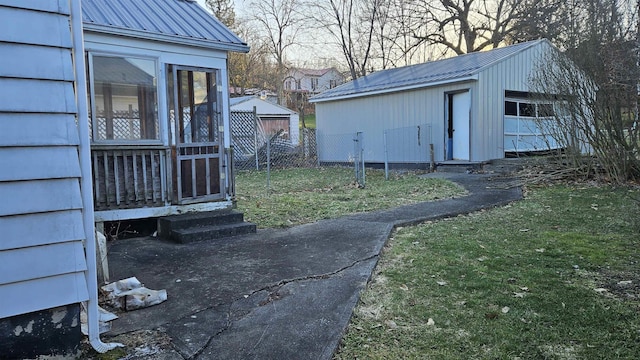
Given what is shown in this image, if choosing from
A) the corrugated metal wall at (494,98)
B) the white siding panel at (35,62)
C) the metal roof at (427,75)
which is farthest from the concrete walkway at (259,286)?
the metal roof at (427,75)

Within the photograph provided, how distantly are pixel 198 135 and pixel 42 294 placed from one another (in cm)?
389

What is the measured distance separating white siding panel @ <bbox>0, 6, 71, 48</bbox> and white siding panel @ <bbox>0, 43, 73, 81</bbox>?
0.04 meters

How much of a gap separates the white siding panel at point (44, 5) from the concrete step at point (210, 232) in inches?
123

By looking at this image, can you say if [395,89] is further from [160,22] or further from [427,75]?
[160,22]

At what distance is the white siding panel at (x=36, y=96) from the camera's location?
2193mm

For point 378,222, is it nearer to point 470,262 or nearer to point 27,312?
point 470,262

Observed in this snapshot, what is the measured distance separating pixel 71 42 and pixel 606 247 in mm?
4991

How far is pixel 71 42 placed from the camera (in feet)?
7.92

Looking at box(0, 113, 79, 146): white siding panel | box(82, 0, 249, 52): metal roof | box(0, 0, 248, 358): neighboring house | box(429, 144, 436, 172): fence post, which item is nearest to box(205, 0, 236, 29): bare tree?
box(429, 144, 436, 172): fence post

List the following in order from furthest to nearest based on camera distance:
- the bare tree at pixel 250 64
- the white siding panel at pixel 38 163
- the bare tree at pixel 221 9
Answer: the bare tree at pixel 221 9, the bare tree at pixel 250 64, the white siding panel at pixel 38 163

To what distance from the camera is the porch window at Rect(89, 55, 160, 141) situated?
198 inches

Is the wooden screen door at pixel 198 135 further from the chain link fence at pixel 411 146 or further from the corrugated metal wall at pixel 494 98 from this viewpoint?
the corrugated metal wall at pixel 494 98

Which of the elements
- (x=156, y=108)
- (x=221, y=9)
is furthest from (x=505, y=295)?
(x=221, y=9)

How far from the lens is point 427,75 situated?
14.1 metres
